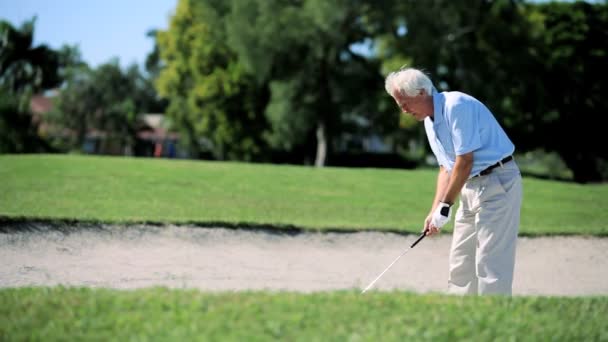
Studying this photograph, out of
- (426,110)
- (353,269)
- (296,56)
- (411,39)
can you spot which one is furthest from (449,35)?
(426,110)

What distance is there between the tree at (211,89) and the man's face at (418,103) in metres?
32.8

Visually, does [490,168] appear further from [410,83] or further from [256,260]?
[256,260]

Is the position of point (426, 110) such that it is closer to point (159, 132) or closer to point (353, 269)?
point (353, 269)

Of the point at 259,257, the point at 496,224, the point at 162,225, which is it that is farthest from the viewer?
the point at 162,225

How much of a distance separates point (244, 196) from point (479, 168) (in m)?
8.79

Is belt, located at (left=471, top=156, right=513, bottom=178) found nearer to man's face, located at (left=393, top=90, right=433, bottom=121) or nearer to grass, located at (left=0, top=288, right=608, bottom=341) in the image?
man's face, located at (left=393, top=90, right=433, bottom=121)

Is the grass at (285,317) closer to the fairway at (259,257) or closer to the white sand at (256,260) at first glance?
the fairway at (259,257)

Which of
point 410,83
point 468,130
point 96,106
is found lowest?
point 96,106

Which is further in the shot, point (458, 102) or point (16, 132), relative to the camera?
point (16, 132)

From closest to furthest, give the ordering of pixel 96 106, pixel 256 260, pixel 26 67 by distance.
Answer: pixel 256 260, pixel 26 67, pixel 96 106

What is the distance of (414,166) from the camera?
47.2 m

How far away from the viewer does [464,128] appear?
18.7 ft

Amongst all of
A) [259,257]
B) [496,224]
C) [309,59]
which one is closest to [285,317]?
[496,224]

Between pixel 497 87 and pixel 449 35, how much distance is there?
12.8 ft
